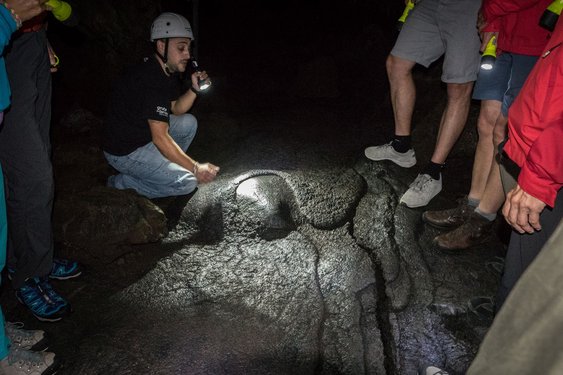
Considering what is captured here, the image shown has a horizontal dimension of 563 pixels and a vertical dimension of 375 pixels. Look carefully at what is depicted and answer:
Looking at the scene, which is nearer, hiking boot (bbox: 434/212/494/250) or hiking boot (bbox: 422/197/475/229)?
hiking boot (bbox: 434/212/494/250)

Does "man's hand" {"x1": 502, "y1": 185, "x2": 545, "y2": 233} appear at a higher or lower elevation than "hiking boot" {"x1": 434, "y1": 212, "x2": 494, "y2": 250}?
higher

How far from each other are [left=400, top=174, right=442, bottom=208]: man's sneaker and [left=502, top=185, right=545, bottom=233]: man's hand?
173cm

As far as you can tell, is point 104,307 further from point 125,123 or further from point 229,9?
point 229,9

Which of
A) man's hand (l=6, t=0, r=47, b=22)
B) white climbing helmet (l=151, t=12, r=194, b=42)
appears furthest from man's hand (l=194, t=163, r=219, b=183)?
man's hand (l=6, t=0, r=47, b=22)

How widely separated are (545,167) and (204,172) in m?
2.72

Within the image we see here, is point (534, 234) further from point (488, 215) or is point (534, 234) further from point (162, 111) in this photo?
point (162, 111)

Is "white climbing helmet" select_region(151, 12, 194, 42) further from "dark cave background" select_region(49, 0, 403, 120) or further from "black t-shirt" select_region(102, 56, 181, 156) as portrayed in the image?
"dark cave background" select_region(49, 0, 403, 120)

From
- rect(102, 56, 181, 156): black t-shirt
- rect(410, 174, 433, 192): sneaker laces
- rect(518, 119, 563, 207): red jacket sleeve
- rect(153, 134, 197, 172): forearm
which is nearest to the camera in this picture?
rect(518, 119, 563, 207): red jacket sleeve

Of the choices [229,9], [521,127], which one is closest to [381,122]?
[521,127]

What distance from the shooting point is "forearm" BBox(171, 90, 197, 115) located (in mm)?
4012

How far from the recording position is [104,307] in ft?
8.52

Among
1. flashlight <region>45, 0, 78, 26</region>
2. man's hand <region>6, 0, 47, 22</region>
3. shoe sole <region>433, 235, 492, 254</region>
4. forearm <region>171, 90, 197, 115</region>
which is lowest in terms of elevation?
shoe sole <region>433, 235, 492, 254</region>

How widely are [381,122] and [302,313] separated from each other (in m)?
3.18

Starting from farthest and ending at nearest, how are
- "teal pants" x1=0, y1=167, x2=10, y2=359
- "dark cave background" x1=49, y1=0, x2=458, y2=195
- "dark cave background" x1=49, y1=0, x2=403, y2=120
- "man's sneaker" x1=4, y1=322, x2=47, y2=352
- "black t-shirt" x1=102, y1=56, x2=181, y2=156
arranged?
"dark cave background" x1=49, y1=0, x2=403, y2=120 → "dark cave background" x1=49, y1=0, x2=458, y2=195 → "black t-shirt" x1=102, y1=56, x2=181, y2=156 → "man's sneaker" x1=4, y1=322, x2=47, y2=352 → "teal pants" x1=0, y1=167, x2=10, y2=359
